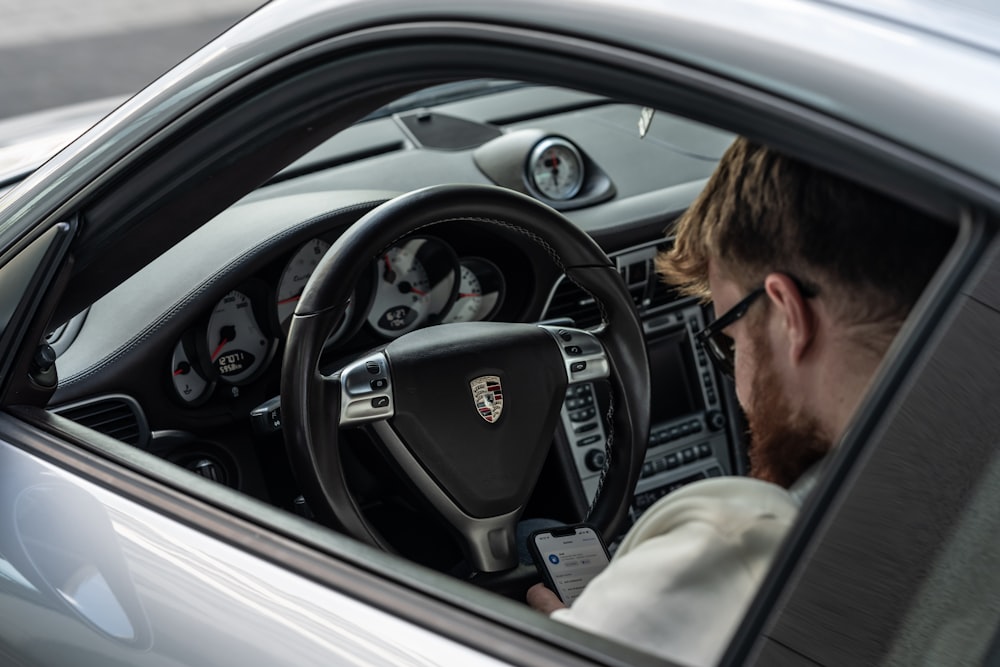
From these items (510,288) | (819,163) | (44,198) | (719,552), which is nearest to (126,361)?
(44,198)

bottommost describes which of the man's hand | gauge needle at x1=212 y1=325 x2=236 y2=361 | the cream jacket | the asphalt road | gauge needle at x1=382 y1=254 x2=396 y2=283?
the cream jacket

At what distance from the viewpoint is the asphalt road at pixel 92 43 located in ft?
29.2

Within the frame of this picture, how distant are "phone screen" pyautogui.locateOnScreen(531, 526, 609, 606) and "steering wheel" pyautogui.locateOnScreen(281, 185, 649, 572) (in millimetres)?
91

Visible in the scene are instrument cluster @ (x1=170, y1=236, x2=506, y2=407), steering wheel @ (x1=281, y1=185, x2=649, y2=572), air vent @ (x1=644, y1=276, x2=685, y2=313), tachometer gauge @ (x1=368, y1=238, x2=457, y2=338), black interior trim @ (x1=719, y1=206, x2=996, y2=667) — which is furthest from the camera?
air vent @ (x1=644, y1=276, x2=685, y2=313)

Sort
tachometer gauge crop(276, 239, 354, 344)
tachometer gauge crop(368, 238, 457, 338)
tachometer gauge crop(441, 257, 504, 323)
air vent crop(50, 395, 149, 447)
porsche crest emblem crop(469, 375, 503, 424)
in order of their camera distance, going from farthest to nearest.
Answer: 1. tachometer gauge crop(441, 257, 504, 323)
2. tachometer gauge crop(368, 238, 457, 338)
3. tachometer gauge crop(276, 239, 354, 344)
4. air vent crop(50, 395, 149, 447)
5. porsche crest emblem crop(469, 375, 503, 424)

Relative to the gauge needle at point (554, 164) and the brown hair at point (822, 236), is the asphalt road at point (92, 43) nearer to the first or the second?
the gauge needle at point (554, 164)

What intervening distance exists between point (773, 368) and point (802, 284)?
133 millimetres

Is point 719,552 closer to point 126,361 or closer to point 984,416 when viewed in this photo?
point 984,416

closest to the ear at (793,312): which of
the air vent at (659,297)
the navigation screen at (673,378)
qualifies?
the air vent at (659,297)

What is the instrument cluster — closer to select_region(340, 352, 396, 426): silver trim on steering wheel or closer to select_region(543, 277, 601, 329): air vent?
select_region(543, 277, 601, 329): air vent

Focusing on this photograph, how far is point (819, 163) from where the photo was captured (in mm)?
1019

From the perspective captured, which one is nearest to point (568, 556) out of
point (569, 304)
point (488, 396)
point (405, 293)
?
point (488, 396)

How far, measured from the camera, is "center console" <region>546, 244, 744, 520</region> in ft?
11.2

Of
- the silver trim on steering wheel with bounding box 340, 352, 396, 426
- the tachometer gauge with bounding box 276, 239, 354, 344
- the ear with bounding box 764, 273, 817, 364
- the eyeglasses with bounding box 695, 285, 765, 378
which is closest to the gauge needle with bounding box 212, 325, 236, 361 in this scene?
the tachometer gauge with bounding box 276, 239, 354, 344
